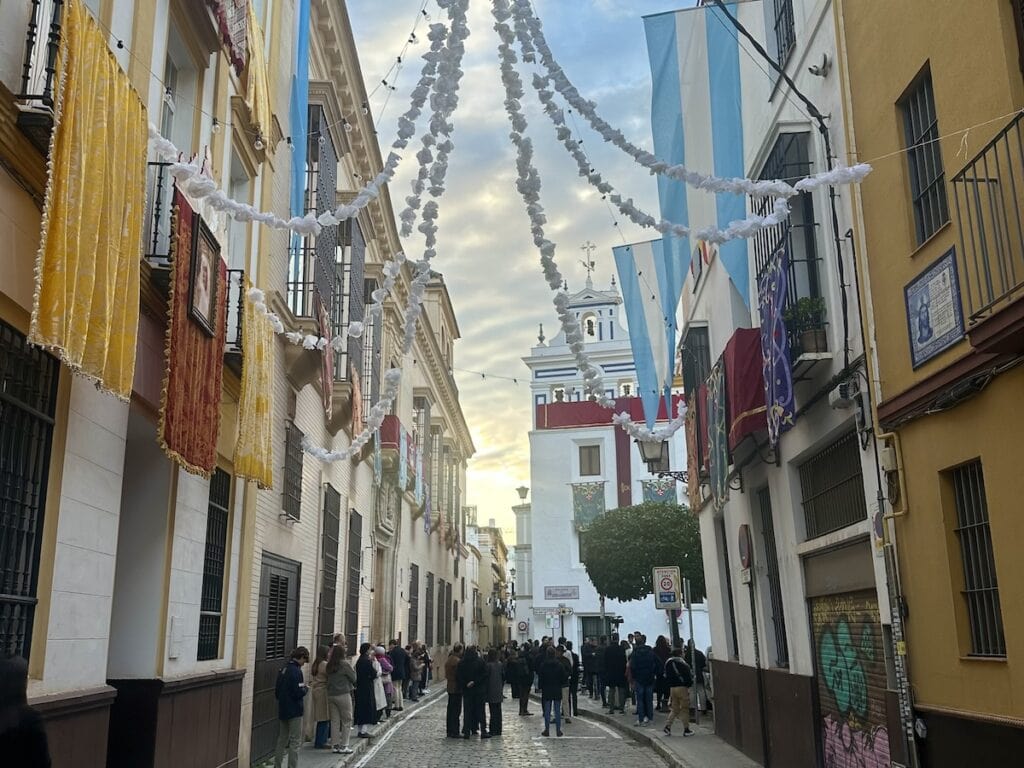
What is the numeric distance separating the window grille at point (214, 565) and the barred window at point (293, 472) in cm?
276

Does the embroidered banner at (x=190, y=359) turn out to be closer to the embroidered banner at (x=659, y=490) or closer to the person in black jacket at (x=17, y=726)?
the person in black jacket at (x=17, y=726)

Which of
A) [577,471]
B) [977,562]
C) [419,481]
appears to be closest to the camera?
[977,562]

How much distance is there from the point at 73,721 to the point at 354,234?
12985 mm

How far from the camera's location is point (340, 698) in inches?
563

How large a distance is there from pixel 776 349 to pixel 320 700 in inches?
350

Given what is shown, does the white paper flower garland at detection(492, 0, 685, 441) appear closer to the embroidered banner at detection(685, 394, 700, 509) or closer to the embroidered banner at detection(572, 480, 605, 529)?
the embroidered banner at detection(685, 394, 700, 509)

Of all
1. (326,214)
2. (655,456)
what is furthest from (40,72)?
(655,456)

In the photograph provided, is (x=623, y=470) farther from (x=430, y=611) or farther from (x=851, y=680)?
(x=851, y=680)

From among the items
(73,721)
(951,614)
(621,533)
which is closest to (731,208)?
(951,614)

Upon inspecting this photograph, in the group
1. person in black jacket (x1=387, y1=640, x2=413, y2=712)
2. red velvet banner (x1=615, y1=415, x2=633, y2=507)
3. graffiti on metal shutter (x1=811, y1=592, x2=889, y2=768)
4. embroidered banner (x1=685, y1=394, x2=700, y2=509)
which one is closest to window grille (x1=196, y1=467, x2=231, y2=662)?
graffiti on metal shutter (x1=811, y1=592, x2=889, y2=768)

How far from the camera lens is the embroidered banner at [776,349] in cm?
987

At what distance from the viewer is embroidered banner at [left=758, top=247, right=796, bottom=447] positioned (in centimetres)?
987

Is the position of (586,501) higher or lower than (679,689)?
higher

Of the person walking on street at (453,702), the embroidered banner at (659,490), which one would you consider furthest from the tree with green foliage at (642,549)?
the person walking on street at (453,702)
